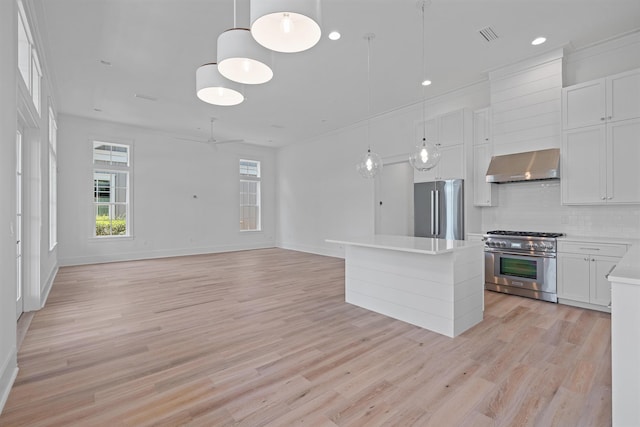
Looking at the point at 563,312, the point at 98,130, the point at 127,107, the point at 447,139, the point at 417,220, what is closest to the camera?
the point at 563,312

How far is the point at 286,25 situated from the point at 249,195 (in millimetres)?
8578

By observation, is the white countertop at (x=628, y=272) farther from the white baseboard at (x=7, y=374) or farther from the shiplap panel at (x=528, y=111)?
the white baseboard at (x=7, y=374)

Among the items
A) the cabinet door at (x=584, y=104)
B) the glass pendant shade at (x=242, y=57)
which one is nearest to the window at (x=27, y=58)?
the glass pendant shade at (x=242, y=57)

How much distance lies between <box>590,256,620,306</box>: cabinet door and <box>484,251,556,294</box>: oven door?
387 mm

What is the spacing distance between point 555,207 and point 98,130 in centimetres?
939

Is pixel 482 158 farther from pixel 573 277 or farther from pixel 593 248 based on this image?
pixel 573 277

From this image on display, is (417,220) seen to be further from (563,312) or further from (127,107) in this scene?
(127,107)

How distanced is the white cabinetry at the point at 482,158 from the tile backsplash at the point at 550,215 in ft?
0.78

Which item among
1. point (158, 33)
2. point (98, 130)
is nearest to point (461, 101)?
point (158, 33)

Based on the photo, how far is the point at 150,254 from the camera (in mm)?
8141

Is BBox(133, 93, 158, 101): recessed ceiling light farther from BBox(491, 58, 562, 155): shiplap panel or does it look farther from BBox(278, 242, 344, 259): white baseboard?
BBox(491, 58, 562, 155): shiplap panel

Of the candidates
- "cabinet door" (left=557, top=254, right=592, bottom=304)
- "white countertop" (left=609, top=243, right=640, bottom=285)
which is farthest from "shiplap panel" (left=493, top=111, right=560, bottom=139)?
"white countertop" (left=609, top=243, right=640, bottom=285)

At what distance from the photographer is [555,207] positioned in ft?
14.6

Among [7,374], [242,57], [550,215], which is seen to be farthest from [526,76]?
[7,374]
